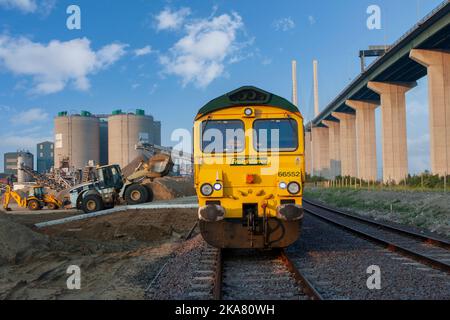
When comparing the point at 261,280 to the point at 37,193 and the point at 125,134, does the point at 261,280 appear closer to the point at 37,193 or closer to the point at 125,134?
the point at 37,193

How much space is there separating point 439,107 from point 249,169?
31936mm

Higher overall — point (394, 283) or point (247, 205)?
point (247, 205)

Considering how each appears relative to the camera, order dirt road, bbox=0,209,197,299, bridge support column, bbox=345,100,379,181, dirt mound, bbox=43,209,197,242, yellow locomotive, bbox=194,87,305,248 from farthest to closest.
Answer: bridge support column, bbox=345,100,379,181 → dirt mound, bbox=43,209,197,242 → yellow locomotive, bbox=194,87,305,248 → dirt road, bbox=0,209,197,299

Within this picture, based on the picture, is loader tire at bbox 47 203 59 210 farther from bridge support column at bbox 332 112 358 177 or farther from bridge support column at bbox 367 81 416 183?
bridge support column at bbox 332 112 358 177

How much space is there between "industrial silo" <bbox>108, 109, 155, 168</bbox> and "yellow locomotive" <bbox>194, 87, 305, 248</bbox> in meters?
68.0

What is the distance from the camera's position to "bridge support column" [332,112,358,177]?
66.4 m

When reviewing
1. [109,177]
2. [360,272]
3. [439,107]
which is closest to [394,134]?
[439,107]

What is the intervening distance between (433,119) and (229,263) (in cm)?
3225

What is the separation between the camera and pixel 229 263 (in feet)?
29.1

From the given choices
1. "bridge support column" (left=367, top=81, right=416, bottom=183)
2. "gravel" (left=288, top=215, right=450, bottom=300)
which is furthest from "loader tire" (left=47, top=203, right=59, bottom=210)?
"bridge support column" (left=367, top=81, right=416, bottom=183)

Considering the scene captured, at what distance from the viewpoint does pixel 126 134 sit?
77625mm
